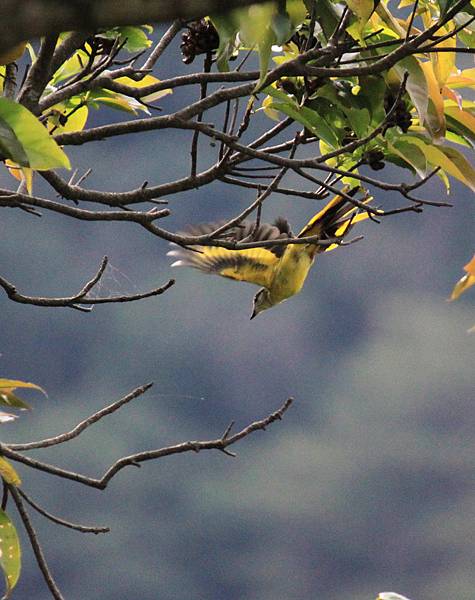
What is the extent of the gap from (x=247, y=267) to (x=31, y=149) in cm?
145

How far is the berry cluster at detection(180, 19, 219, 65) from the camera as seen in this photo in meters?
1.54

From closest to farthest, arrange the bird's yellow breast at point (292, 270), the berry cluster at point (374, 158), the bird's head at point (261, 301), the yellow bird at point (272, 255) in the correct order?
the berry cluster at point (374, 158) < the yellow bird at point (272, 255) < the bird's yellow breast at point (292, 270) < the bird's head at point (261, 301)

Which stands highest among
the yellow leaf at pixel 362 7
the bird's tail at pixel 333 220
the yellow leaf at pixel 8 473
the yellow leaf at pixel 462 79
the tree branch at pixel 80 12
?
the tree branch at pixel 80 12

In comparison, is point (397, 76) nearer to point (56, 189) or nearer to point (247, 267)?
point (56, 189)

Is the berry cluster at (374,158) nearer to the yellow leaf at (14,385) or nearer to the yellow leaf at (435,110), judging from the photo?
the yellow leaf at (435,110)

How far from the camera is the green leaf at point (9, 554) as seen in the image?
161 centimetres

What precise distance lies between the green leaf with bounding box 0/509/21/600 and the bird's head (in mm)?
1305

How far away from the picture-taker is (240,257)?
243 centimetres

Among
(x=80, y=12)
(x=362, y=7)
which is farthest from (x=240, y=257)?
(x=80, y=12)

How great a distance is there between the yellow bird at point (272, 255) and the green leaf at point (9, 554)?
728mm

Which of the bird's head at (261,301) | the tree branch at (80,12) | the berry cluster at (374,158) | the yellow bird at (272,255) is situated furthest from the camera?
the bird's head at (261,301)

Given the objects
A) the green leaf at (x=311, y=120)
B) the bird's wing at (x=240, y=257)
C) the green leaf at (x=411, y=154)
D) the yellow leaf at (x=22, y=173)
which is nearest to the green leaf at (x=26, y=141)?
the yellow leaf at (x=22, y=173)

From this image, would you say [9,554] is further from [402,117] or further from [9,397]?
[402,117]

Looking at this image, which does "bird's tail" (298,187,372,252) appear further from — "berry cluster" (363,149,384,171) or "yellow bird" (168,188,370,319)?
"berry cluster" (363,149,384,171)
